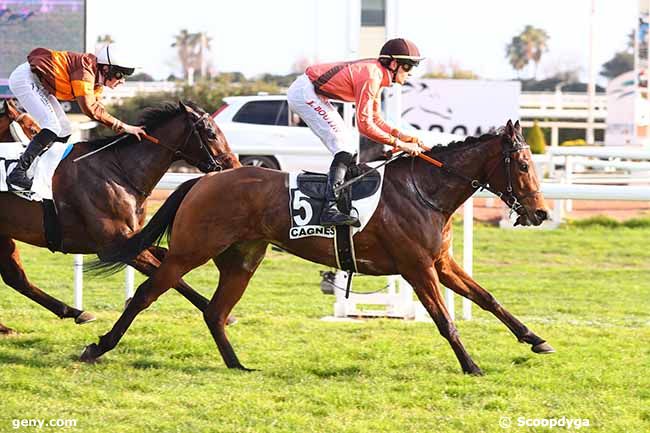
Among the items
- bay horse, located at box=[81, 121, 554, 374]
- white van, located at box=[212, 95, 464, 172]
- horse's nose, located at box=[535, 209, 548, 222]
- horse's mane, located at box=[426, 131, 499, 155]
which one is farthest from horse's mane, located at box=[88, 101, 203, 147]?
white van, located at box=[212, 95, 464, 172]

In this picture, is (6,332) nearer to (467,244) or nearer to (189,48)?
(467,244)

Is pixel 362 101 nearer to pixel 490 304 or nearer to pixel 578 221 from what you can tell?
pixel 490 304

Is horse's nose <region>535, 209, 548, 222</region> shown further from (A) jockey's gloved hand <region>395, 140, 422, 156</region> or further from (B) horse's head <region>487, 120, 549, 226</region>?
(A) jockey's gloved hand <region>395, 140, 422, 156</region>

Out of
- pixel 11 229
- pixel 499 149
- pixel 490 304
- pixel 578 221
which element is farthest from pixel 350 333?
pixel 578 221

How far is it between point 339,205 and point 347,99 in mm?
674

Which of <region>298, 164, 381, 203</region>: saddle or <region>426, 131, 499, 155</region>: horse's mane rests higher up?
<region>426, 131, 499, 155</region>: horse's mane

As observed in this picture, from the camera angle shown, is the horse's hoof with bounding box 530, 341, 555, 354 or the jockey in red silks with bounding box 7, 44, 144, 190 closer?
the horse's hoof with bounding box 530, 341, 555, 354

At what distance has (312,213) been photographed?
A: 23.3ft

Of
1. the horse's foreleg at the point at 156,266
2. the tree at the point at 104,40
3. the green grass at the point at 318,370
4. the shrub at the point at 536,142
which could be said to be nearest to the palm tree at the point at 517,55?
the tree at the point at 104,40

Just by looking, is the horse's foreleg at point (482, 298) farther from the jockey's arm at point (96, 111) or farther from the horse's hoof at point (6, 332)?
the horse's hoof at point (6, 332)

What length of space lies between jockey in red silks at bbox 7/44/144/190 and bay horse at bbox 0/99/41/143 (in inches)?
24.4

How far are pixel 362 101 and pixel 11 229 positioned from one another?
8.17 ft

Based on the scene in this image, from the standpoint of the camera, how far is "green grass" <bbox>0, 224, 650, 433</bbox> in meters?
5.88

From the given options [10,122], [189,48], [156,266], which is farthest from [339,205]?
[189,48]
